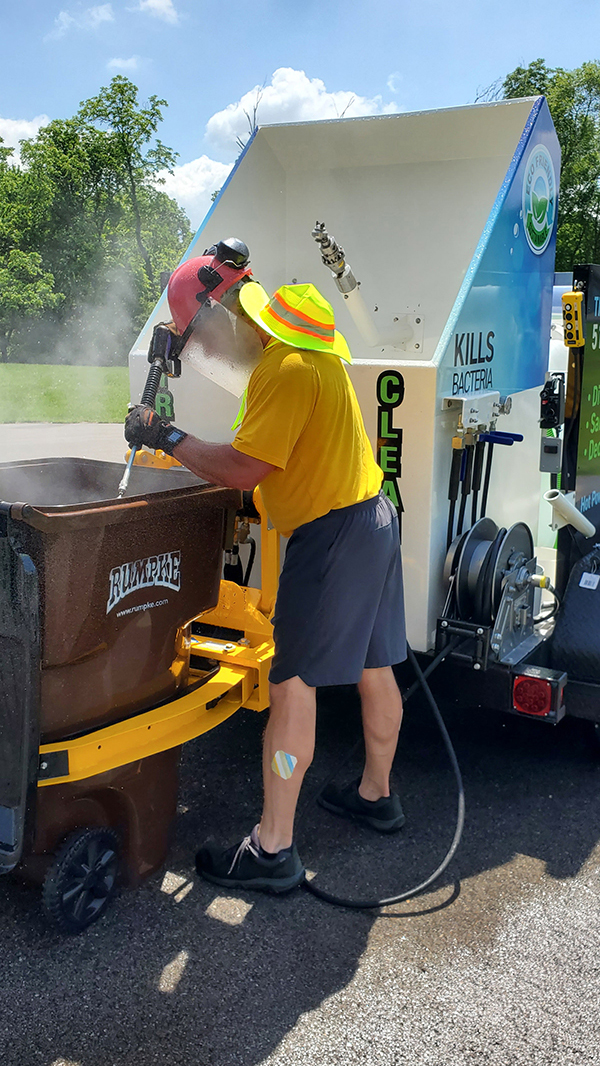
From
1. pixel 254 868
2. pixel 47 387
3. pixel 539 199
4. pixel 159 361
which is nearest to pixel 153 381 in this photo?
pixel 159 361

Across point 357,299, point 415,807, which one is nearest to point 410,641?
point 415,807

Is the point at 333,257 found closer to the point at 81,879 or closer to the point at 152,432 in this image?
the point at 152,432

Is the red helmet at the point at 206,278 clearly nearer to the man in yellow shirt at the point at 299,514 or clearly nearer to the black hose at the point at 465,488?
the man in yellow shirt at the point at 299,514

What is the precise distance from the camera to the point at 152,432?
2219mm

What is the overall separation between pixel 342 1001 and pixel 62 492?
1.76 metres

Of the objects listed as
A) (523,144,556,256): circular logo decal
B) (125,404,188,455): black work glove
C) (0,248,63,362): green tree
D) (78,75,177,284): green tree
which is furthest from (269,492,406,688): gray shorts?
(78,75,177,284): green tree

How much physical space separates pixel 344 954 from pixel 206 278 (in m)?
1.78

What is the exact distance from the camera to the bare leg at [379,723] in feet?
8.51

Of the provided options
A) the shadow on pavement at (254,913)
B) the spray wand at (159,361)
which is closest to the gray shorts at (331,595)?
the spray wand at (159,361)

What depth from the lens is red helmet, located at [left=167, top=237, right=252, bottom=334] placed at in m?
2.19

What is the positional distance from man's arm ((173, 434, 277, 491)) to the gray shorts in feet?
0.80

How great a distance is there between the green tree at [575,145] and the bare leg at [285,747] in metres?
21.8

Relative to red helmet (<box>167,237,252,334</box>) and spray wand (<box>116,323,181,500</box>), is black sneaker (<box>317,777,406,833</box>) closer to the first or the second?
spray wand (<box>116,323,181,500</box>)

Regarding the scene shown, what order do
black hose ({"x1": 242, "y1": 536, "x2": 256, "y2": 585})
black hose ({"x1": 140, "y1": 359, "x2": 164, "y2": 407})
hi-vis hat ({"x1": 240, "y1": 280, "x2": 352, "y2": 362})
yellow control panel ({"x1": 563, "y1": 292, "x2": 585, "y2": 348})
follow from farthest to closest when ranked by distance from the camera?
black hose ({"x1": 242, "y1": 536, "x2": 256, "y2": 585}), yellow control panel ({"x1": 563, "y1": 292, "x2": 585, "y2": 348}), black hose ({"x1": 140, "y1": 359, "x2": 164, "y2": 407}), hi-vis hat ({"x1": 240, "y1": 280, "x2": 352, "y2": 362})
